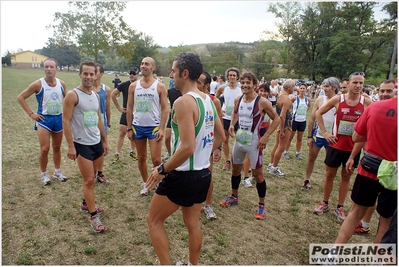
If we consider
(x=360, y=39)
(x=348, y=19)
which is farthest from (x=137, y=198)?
(x=348, y=19)

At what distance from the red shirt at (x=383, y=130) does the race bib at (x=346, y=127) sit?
3.84 ft

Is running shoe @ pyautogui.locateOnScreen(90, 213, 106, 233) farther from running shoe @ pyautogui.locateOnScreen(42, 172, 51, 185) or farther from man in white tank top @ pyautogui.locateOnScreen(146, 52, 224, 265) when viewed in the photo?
running shoe @ pyautogui.locateOnScreen(42, 172, 51, 185)

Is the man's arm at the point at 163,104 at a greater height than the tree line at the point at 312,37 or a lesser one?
lesser

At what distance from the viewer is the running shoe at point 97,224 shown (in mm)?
3615

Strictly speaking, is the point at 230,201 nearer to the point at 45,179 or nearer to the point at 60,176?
the point at 60,176

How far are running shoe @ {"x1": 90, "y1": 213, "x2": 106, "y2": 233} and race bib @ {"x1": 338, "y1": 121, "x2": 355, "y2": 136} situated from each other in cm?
364

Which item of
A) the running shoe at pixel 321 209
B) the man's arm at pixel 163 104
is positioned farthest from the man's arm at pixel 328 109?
the man's arm at pixel 163 104

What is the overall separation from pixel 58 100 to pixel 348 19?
41222 millimetres

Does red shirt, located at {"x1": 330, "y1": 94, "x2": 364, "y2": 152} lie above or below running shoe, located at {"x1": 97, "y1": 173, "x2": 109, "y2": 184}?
above

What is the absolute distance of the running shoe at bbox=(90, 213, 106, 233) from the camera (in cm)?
362

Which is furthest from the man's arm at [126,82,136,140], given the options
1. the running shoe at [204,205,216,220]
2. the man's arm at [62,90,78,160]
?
the running shoe at [204,205,216,220]

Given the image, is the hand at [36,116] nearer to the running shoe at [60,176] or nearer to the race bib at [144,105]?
the running shoe at [60,176]

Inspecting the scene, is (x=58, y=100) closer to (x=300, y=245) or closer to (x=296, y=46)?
(x=300, y=245)

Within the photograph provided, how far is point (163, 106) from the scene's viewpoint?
15.2ft
